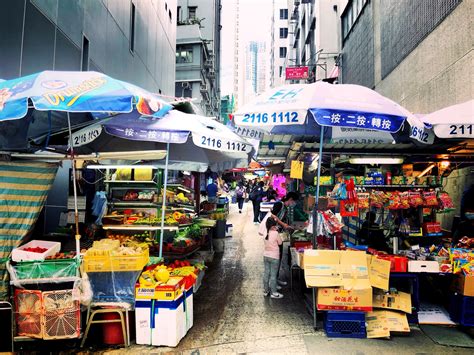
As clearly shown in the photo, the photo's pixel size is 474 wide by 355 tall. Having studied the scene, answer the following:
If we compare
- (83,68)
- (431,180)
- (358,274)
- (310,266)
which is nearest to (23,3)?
(83,68)

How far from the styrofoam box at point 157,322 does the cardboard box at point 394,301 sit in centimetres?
322

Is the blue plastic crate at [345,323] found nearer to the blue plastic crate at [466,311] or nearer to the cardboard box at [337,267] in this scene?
the cardboard box at [337,267]

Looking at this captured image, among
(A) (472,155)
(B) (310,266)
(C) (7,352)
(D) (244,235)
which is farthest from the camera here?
(D) (244,235)

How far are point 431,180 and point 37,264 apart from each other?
7772 millimetres

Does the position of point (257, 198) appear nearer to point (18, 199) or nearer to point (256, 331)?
point (256, 331)

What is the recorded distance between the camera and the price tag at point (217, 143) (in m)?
5.82

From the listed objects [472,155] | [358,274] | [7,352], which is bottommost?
[7,352]

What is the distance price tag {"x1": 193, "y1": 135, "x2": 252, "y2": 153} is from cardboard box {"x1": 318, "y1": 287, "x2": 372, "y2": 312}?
2904 millimetres

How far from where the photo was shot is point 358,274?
17.8 feet

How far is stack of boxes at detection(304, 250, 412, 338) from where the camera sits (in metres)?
5.26

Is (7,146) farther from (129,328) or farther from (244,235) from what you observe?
(244,235)

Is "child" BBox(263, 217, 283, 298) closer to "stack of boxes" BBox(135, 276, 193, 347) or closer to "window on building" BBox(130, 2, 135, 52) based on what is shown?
"stack of boxes" BBox(135, 276, 193, 347)

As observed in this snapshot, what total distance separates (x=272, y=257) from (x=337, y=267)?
1.81m

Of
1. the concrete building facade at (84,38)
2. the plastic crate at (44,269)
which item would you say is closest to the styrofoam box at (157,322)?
the plastic crate at (44,269)
